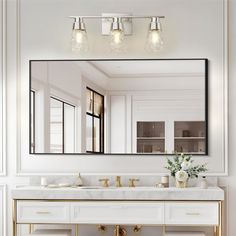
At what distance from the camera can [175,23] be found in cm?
505

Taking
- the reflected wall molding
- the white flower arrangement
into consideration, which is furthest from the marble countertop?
the reflected wall molding

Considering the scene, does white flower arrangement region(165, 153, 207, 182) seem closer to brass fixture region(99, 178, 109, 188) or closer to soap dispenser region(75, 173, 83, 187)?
brass fixture region(99, 178, 109, 188)

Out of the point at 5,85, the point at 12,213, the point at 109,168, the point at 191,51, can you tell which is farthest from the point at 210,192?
the point at 5,85

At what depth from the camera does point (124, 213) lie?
4.60 meters

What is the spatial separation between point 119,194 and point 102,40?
1.45 m

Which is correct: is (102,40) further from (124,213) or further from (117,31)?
(124,213)

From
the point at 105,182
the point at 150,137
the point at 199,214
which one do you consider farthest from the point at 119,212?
the point at 150,137

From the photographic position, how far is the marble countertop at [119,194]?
180 inches

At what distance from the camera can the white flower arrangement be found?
4.76 meters

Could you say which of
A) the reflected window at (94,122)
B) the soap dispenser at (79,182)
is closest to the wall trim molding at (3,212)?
the soap dispenser at (79,182)

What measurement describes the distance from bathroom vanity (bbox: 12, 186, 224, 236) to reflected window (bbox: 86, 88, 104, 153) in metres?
0.56

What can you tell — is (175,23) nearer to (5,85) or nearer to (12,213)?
(5,85)

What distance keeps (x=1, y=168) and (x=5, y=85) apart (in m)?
0.77

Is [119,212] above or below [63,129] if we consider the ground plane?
below
